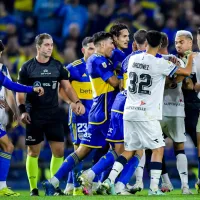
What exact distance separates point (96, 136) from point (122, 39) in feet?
4.86

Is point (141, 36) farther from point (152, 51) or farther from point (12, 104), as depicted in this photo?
point (12, 104)

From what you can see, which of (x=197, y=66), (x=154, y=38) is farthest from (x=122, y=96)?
(x=197, y=66)

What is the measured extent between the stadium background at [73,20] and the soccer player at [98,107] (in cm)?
708

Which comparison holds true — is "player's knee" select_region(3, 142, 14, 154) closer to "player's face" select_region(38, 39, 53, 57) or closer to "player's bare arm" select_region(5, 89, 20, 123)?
"player's bare arm" select_region(5, 89, 20, 123)

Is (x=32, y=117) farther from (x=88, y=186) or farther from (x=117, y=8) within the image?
(x=117, y=8)

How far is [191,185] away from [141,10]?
5979 mm

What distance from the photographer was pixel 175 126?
41.3 ft

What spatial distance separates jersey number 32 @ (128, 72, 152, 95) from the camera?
11422mm

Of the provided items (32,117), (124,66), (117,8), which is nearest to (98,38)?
(124,66)

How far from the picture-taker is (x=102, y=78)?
12125 mm

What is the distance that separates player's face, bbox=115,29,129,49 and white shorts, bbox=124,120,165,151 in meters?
1.58

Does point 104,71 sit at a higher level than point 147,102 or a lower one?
higher

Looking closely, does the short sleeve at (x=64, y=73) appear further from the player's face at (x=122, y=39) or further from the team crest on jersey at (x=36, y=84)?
the player's face at (x=122, y=39)

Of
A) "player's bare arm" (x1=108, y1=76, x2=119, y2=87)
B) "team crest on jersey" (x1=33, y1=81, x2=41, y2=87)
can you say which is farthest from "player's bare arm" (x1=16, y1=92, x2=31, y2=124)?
"player's bare arm" (x1=108, y1=76, x2=119, y2=87)
